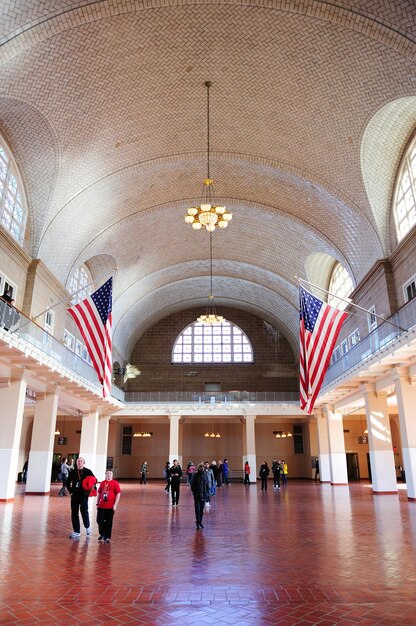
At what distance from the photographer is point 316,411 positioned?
30.0 metres

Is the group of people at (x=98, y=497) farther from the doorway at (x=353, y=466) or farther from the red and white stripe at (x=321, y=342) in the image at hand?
the doorway at (x=353, y=466)

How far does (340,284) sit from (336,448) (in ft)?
30.1

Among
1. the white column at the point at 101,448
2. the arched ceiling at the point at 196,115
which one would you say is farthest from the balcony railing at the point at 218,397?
the arched ceiling at the point at 196,115

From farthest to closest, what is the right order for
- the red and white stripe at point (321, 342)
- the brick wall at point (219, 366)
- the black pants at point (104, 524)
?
1. the brick wall at point (219, 366)
2. the red and white stripe at point (321, 342)
3. the black pants at point (104, 524)

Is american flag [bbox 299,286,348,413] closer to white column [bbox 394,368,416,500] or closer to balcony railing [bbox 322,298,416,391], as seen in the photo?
balcony railing [bbox 322,298,416,391]

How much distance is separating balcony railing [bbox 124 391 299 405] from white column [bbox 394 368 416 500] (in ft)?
52.4

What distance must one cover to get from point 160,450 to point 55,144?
92.1 feet

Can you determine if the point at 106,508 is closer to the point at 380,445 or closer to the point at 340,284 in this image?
the point at 380,445

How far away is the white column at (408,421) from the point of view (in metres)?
15.5

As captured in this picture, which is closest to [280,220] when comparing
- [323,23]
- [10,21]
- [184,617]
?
[323,23]

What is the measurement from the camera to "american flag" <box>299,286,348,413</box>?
42.3 ft

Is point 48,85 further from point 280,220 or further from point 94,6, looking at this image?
point 280,220

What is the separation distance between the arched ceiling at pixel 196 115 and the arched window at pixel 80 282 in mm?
1216

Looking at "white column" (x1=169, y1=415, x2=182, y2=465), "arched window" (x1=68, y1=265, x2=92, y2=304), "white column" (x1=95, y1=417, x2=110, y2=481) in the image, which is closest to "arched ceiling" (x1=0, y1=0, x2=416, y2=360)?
"arched window" (x1=68, y1=265, x2=92, y2=304)
